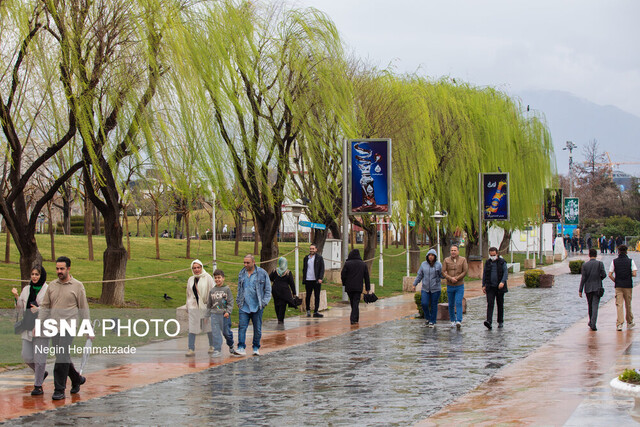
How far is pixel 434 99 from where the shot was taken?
Answer: 41.5 metres

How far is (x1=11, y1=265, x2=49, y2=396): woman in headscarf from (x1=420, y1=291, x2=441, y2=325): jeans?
1020cm

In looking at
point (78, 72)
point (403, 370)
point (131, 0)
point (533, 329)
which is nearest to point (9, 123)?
point (78, 72)

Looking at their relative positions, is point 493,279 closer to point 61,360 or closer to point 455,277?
point 455,277

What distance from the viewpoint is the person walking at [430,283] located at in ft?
64.1

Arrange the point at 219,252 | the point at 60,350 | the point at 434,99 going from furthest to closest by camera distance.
Result: the point at 219,252, the point at 434,99, the point at 60,350

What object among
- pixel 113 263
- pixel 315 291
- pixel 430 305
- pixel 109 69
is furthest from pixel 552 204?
pixel 109 69

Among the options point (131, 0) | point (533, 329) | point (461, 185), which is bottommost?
point (533, 329)

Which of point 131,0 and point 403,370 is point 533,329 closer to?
point 403,370

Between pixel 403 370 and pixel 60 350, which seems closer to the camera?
pixel 60 350

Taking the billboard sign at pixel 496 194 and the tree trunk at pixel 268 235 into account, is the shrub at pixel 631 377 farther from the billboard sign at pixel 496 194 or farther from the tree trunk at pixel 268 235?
the billboard sign at pixel 496 194

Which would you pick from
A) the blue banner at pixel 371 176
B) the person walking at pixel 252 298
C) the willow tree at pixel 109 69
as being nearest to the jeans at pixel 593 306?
the person walking at pixel 252 298

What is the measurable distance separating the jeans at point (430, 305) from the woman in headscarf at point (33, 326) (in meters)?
10.2

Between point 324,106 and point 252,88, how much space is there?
2.91 metres

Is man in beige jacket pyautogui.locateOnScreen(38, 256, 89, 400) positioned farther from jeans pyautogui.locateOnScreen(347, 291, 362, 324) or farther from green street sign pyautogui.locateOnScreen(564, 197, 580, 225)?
green street sign pyautogui.locateOnScreen(564, 197, 580, 225)
